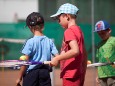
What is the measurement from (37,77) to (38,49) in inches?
11.0

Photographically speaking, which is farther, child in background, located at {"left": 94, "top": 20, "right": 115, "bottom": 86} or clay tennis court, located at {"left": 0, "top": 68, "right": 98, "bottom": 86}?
clay tennis court, located at {"left": 0, "top": 68, "right": 98, "bottom": 86}

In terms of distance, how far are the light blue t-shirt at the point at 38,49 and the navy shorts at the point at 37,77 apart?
0.06m

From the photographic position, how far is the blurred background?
8336mm

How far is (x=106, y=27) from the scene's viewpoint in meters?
5.90

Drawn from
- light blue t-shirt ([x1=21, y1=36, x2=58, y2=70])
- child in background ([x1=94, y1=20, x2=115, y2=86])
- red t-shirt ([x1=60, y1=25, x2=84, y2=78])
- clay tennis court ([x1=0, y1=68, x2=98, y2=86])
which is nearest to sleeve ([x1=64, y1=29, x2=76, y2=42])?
red t-shirt ([x1=60, y1=25, x2=84, y2=78])

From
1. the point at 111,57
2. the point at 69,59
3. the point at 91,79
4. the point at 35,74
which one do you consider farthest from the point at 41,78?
the point at 91,79

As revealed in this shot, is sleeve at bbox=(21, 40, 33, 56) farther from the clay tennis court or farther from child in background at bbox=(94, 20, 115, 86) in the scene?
the clay tennis court

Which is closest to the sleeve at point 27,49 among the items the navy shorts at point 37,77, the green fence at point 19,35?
the navy shorts at point 37,77

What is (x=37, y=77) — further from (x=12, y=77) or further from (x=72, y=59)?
(x=12, y=77)

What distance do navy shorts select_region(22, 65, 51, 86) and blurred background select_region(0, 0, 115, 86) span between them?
3.63m

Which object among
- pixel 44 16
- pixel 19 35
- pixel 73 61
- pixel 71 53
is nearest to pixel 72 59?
pixel 73 61

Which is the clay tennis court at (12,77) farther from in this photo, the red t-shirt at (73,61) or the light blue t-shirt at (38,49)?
the red t-shirt at (73,61)

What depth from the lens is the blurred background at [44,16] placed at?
328 inches

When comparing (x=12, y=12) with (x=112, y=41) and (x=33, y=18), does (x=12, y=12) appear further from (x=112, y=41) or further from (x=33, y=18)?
(x=33, y=18)
